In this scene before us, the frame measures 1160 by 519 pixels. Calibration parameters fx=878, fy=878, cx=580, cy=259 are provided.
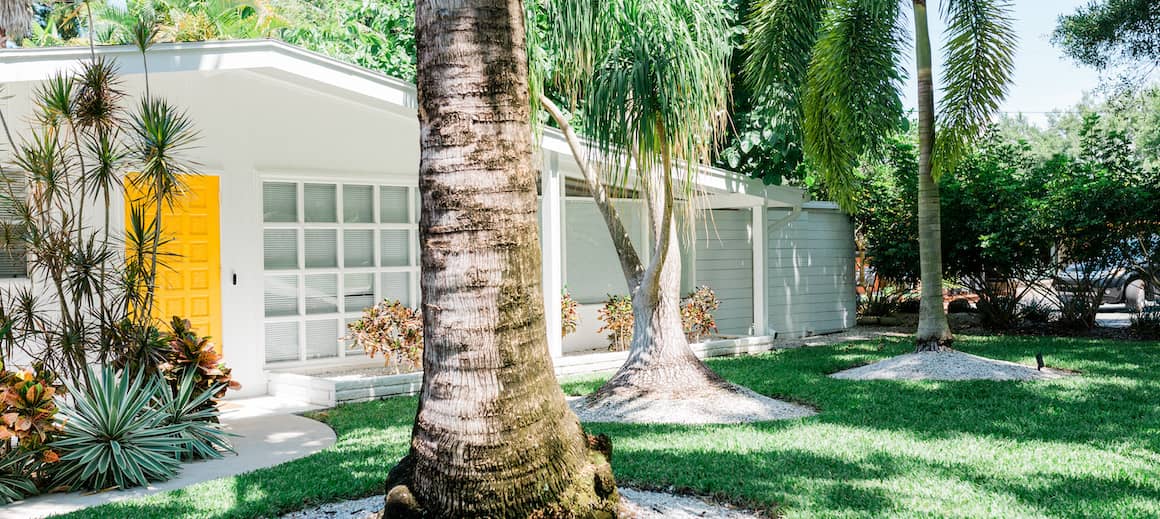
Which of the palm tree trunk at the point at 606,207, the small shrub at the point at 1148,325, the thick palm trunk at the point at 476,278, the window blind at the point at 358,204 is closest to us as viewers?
the thick palm trunk at the point at 476,278

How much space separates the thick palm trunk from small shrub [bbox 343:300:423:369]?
17.2ft

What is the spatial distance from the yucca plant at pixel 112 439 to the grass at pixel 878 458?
1.60ft

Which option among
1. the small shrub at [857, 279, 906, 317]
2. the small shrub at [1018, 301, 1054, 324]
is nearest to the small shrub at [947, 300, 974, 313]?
the small shrub at [857, 279, 906, 317]

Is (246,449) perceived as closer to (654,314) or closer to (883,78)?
(654,314)

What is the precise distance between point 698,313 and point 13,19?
13.5m

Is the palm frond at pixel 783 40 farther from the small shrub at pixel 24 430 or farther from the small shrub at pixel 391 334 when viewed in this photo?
the small shrub at pixel 24 430

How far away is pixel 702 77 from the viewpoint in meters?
6.44

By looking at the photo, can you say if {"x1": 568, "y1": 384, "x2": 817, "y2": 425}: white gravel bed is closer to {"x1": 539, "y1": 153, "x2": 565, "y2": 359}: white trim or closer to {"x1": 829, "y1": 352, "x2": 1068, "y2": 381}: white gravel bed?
{"x1": 539, "y1": 153, "x2": 565, "y2": 359}: white trim

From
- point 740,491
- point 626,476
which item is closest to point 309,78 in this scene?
point 626,476

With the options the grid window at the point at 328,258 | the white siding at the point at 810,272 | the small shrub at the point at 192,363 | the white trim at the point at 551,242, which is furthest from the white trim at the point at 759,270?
the small shrub at the point at 192,363

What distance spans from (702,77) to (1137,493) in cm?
375

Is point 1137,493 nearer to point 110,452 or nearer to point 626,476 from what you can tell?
point 626,476

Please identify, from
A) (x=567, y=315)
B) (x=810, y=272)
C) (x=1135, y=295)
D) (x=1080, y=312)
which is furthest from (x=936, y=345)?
(x=1135, y=295)

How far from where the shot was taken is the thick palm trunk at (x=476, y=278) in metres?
3.18
